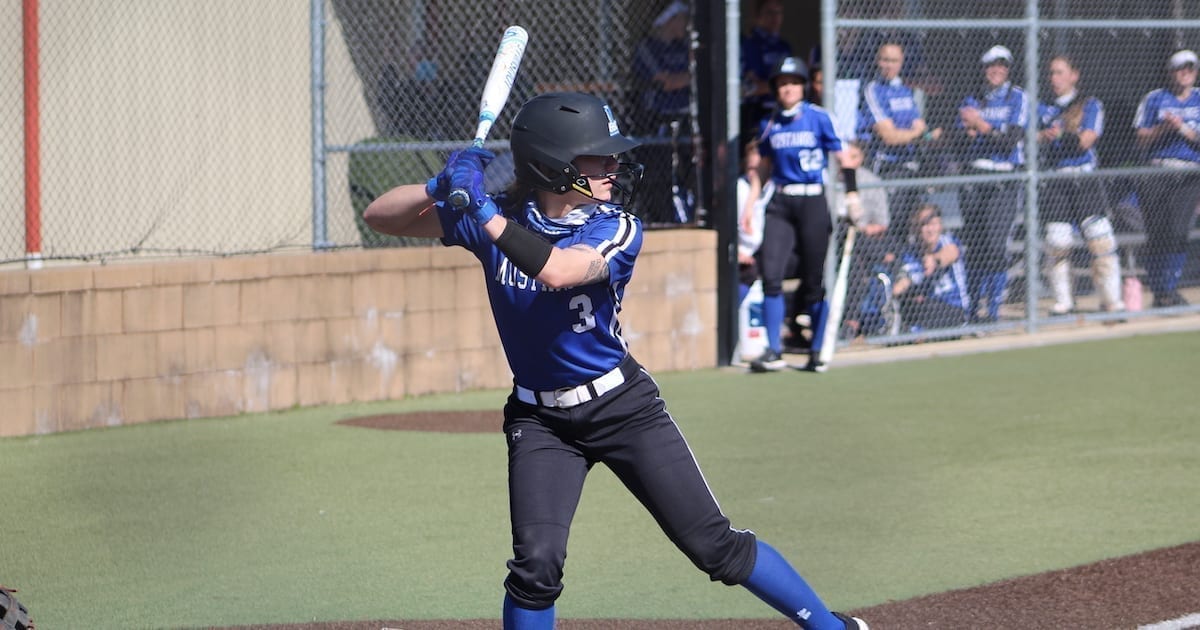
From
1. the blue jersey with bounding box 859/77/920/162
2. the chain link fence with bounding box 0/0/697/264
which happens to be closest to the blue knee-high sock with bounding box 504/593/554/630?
the chain link fence with bounding box 0/0/697/264

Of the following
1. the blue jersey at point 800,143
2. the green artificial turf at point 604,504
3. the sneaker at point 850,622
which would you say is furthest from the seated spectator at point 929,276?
the sneaker at point 850,622

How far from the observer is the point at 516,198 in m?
4.71

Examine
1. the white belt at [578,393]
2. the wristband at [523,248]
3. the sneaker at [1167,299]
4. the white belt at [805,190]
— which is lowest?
the sneaker at [1167,299]

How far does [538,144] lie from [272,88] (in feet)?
21.2

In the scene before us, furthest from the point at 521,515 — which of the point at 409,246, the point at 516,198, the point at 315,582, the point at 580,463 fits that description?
the point at 409,246

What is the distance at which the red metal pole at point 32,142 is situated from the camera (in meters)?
8.92

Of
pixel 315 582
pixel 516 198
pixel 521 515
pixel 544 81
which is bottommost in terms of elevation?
pixel 315 582

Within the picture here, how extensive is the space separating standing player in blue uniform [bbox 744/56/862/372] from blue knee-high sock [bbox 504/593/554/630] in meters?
6.96

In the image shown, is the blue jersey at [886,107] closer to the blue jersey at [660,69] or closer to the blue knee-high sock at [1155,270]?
the blue jersey at [660,69]

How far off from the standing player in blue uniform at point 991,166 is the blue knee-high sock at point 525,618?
8718mm

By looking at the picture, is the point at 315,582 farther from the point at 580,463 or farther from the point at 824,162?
the point at 824,162

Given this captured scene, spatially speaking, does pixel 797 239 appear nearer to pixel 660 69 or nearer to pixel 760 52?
pixel 660 69

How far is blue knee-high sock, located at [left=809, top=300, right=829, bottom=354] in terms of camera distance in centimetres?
1132

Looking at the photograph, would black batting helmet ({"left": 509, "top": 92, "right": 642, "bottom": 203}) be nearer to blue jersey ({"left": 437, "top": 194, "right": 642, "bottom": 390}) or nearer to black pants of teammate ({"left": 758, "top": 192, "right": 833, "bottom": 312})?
blue jersey ({"left": 437, "top": 194, "right": 642, "bottom": 390})
